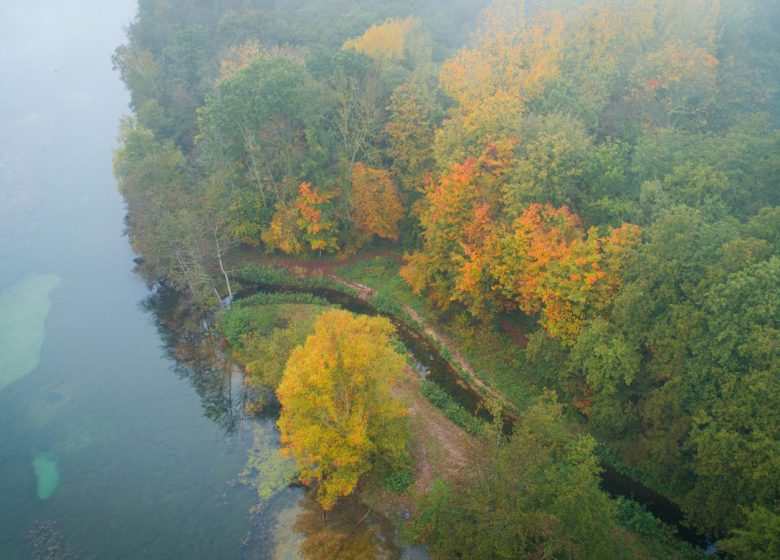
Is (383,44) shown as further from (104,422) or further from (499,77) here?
(104,422)

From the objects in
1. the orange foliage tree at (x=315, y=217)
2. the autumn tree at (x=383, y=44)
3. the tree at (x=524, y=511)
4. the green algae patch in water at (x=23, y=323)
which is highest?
the autumn tree at (x=383, y=44)

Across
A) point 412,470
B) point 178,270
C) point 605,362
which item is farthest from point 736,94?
point 178,270

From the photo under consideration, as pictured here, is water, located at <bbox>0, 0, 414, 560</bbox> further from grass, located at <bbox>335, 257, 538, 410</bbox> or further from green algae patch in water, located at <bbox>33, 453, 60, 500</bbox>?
grass, located at <bbox>335, 257, 538, 410</bbox>

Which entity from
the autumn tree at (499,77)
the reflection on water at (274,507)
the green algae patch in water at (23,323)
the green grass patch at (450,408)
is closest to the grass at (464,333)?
the green grass patch at (450,408)

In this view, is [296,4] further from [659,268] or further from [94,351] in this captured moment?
[659,268]

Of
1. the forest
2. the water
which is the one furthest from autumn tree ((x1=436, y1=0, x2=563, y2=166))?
the water

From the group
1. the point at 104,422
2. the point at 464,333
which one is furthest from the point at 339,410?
the point at 104,422

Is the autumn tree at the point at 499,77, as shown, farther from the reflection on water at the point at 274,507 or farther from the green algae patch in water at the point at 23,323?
the green algae patch in water at the point at 23,323
